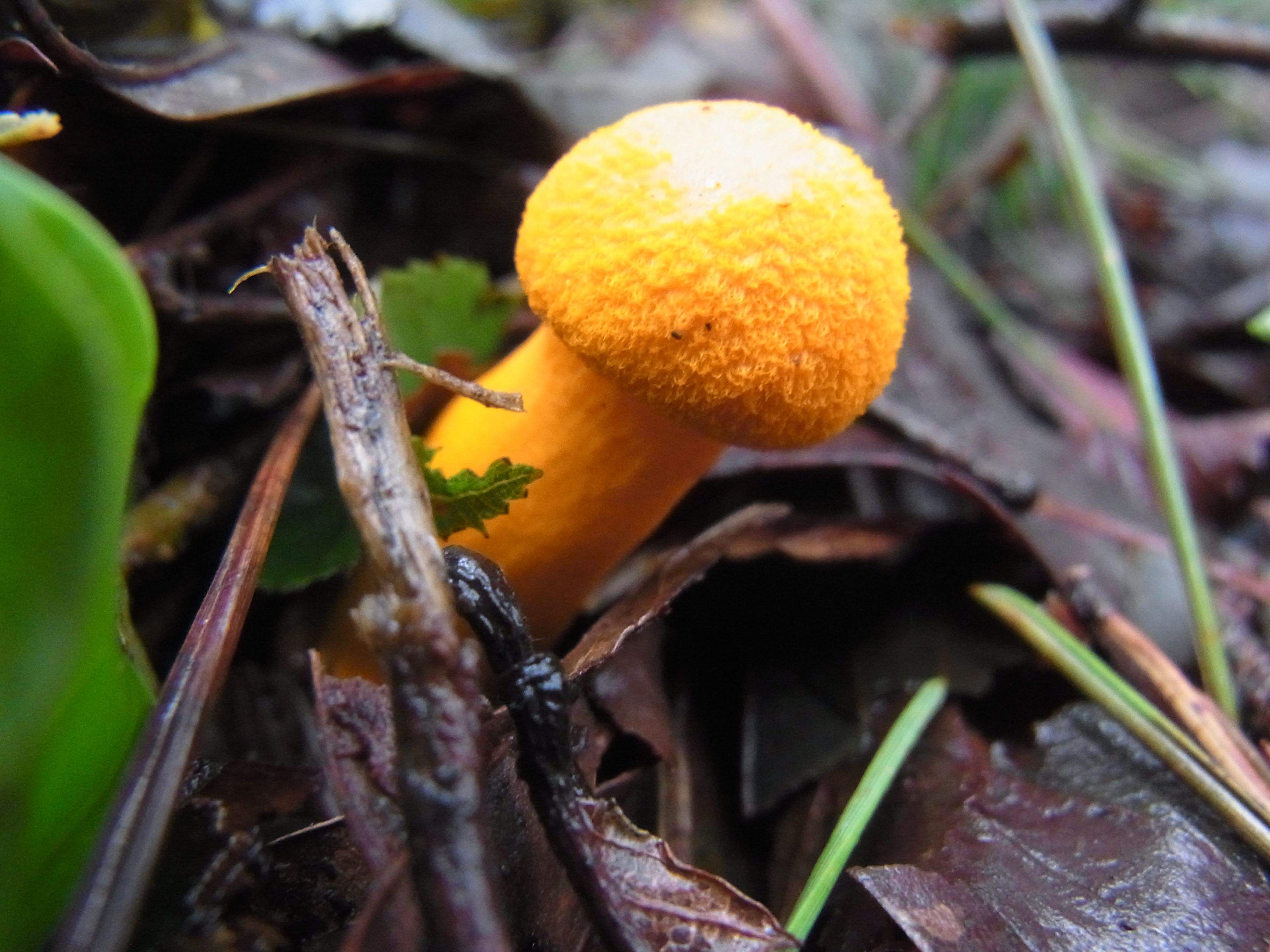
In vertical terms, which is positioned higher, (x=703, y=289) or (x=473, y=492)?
(x=703, y=289)

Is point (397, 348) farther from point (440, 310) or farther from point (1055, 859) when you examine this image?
point (1055, 859)

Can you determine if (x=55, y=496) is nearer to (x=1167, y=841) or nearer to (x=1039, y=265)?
(x=1167, y=841)

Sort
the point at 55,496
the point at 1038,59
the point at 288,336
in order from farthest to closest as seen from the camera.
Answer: the point at 1038,59
the point at 288,336
the point at 55,496

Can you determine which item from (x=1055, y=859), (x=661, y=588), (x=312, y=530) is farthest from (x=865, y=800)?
(x=312, y=530)

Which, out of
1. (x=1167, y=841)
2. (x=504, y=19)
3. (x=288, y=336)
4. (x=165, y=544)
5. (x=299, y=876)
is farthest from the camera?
(x=504, y=19)

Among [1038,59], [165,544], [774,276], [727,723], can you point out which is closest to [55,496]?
[165,544]

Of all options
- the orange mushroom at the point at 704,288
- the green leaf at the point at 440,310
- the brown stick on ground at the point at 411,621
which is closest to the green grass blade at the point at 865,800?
the brown stick on ground at the point at 411,621
